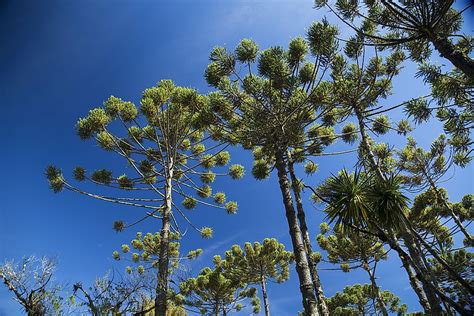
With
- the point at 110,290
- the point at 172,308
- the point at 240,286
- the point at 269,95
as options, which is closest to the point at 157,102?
the point at 269,95

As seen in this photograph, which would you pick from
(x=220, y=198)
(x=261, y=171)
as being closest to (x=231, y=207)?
(x=220, y=198)

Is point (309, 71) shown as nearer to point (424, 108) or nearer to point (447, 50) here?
point (424, 108)

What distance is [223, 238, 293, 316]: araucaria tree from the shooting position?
2100 centimetres

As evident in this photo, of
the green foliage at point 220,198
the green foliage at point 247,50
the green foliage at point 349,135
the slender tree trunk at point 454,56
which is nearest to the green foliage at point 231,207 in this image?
the green foliage at point 220,198

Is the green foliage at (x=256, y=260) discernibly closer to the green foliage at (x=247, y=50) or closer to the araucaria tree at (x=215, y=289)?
the araucaria tree at (x=215, y=289)

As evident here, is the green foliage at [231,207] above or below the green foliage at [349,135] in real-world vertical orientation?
below

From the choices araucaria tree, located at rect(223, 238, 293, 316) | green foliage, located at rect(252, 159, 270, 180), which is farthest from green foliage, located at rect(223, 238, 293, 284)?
green foliage, located at rect(252, 159, 270, 180)

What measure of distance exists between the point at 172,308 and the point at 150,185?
541 centimetres

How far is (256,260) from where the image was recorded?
2153 cm

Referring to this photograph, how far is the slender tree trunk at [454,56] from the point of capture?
666cm

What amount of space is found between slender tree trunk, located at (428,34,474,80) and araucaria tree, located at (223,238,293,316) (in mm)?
15801

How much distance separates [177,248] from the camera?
21391 mm

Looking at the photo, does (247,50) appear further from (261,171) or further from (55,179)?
(55,179)

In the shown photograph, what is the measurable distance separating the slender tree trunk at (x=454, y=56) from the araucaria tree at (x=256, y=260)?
1580 centimetres
